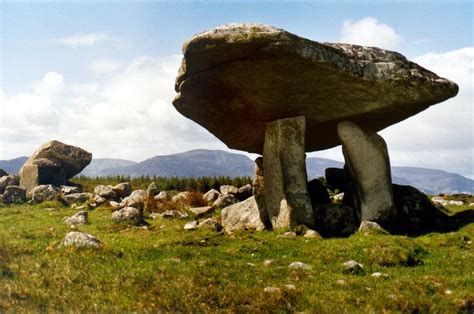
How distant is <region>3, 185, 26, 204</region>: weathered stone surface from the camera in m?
34.8

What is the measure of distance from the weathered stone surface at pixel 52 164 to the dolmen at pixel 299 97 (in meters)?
22.2

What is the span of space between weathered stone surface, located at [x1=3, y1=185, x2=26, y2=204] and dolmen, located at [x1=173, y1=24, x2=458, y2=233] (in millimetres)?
17399

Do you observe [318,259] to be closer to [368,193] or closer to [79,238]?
[79,238]

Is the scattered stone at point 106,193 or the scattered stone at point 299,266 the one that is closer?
the scattered stone at point 299,266

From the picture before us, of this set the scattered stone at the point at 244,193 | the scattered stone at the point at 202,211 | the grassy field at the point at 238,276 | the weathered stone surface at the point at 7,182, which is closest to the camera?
the grassy field at the point at 238,276

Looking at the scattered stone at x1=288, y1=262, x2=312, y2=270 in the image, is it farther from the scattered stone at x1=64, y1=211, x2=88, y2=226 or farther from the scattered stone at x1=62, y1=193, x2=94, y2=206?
the scattered stone at x1=62, y1=193, x2=94, y2=206

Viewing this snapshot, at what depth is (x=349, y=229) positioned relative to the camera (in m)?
21.1

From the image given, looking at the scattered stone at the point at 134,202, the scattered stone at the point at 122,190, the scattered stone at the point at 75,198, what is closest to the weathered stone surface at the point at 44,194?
the scattered stone at the point at 75,198

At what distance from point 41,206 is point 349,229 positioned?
19648 millimetres

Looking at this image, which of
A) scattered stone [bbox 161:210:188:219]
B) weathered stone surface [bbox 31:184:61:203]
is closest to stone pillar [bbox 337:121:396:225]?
scattered stone [bbox 161:210:188:219]

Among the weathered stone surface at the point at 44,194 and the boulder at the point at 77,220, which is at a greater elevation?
the weathered stone surface at the point at 44,194

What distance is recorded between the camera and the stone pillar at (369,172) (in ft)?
71.4

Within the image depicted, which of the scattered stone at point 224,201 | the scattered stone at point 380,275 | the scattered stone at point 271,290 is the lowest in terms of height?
the scattered stone at point 380,275

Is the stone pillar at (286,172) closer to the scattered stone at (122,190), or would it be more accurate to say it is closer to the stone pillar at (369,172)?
the stone pillar at (369,172)
